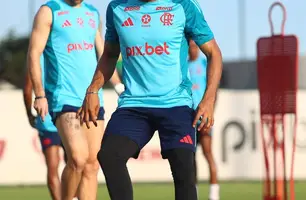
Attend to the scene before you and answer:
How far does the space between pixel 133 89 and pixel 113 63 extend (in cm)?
35

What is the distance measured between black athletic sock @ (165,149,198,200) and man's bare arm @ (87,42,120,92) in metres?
0.79

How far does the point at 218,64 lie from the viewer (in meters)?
8.06

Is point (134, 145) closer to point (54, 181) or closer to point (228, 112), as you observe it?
point (54, 181)

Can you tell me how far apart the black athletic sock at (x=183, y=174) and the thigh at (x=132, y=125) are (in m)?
0.27

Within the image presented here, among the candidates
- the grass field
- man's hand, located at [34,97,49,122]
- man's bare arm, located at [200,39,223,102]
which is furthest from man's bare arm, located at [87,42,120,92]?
the grass field

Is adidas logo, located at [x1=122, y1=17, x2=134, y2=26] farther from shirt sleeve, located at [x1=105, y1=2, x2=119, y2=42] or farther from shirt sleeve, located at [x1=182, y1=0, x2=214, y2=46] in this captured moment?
shirt sleeve, located at [x1=182, y1=0, x2=214, y2=46]

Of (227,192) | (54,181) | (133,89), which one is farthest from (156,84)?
(227,192)

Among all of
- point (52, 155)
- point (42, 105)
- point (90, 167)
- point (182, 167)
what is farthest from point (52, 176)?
point (182, 167)

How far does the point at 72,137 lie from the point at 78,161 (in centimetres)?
23

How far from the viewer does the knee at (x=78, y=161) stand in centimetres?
1044

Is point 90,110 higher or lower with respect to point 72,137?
higher

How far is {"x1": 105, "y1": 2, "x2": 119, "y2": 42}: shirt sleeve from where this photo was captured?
8.32 metres

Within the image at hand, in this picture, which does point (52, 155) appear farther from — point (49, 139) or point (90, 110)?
point (90, 110)

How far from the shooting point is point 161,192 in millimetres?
18062
